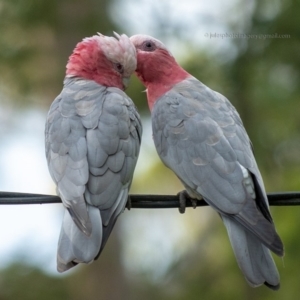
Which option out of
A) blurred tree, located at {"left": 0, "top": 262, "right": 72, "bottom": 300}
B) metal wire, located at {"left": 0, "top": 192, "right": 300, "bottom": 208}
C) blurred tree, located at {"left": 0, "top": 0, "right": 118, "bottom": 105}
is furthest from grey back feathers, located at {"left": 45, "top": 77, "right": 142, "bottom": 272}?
blurred tree, located at {"left": 0, "top": 262, "right": 72, "bottom": 300}

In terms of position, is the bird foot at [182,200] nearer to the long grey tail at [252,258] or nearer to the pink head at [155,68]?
the long grey tail at [252,258]

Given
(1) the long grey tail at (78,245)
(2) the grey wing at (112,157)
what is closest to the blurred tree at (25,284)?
(2) the grey wing at (112,157)

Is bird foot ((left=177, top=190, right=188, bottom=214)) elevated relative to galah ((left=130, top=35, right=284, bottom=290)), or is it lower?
lower

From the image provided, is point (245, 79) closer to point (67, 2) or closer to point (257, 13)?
point (257, 13)

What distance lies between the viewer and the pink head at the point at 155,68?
22.7 feet

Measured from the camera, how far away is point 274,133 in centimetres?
976

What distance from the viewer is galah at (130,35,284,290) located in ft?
17.3

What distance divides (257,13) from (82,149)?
4809 millimetres

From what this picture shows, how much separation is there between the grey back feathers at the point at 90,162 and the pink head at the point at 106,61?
1.34ft

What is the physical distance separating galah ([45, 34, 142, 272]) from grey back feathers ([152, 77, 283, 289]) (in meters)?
0.39

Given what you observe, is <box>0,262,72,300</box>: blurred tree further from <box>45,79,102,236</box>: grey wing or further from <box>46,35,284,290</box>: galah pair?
<box>45,79,102,236</box>: grey wing

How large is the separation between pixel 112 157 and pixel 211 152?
88 centimetres

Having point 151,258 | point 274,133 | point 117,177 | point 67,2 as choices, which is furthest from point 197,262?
point 117,177

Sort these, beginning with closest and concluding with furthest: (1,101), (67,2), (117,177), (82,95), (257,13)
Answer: (117,177)
(82,95)
(257,13)
(67,2)
(1,101)
